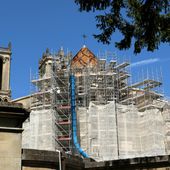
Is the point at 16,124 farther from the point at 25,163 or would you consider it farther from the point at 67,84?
the point at 67,84

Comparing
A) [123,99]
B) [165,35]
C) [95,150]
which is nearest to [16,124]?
[165,35]

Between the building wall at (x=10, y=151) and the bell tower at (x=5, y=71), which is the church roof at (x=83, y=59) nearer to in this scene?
the bell tower at (x=5, y=71)

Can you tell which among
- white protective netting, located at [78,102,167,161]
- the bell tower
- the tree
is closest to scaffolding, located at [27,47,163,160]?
white protective netting, located at [78,102,167,161]

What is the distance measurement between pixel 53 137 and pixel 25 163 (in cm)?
4672

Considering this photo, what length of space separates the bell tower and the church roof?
16.2 m

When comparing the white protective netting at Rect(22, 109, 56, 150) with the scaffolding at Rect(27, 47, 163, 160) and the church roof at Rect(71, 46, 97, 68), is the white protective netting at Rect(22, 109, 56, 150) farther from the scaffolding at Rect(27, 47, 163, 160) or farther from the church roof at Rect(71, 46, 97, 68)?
the church roof at Rect(71, 46, 97, 68)

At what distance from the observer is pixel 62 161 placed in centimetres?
940

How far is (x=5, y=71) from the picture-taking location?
8256cm

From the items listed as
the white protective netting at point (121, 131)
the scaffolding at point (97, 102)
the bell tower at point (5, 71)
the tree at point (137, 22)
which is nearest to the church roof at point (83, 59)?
the scaffolding at point (97, 102)

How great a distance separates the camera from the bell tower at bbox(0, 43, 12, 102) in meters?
79.5

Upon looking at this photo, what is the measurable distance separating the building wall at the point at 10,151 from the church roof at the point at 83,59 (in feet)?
187

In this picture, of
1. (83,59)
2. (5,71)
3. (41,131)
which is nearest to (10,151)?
(41,131)

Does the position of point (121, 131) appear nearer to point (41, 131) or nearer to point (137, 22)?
point (41, 131)

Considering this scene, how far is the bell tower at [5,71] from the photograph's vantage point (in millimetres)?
79500
